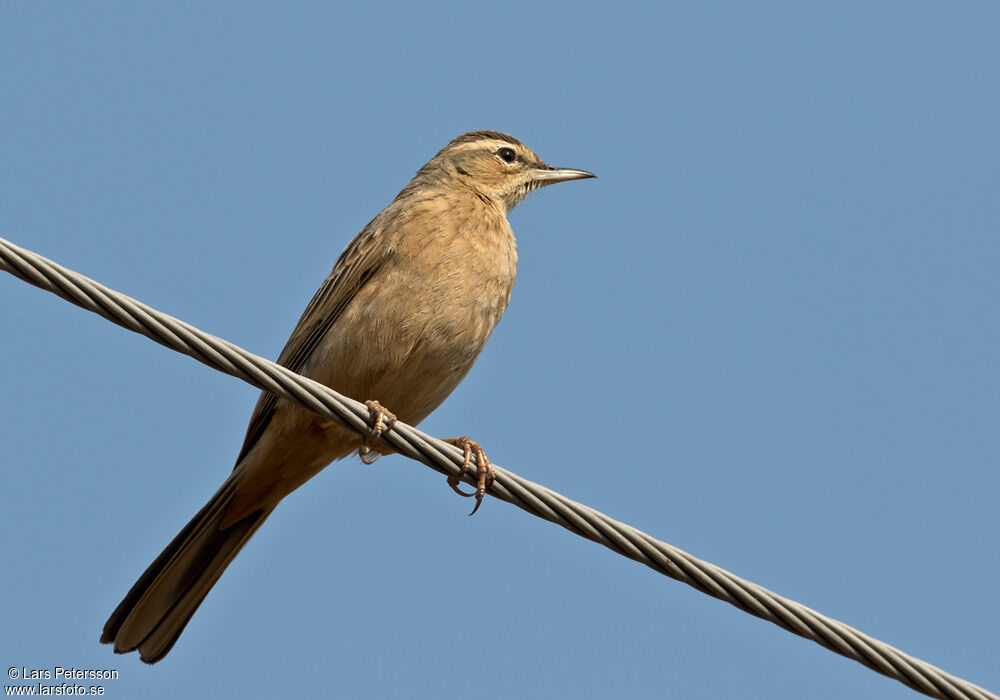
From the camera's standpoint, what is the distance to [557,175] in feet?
29.8

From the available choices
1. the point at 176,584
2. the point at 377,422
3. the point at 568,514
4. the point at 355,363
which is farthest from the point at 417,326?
the point at 568,514

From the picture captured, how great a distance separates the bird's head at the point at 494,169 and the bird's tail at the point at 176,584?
8.94ft

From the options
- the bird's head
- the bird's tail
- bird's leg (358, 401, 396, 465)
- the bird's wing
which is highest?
the bird's head

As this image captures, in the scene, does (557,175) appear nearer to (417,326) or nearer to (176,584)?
(417,326)

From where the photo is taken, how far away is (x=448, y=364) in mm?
6926

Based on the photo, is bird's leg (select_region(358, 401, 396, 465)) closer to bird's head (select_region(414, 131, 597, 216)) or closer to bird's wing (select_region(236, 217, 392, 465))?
bird's wing (select_region(236, 217, 392, 465))

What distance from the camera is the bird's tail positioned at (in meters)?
6.91

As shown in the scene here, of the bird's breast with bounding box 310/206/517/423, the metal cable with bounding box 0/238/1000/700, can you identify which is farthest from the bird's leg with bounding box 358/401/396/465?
the bird's breast with bounding box 310/206/517/423

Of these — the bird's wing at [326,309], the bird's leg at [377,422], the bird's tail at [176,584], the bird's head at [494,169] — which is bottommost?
the bird's tail at [176,584]

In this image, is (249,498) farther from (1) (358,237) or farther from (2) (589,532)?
(2) (589,532)

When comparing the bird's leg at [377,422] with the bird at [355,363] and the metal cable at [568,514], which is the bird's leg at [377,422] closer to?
the metal cable at [568,514]

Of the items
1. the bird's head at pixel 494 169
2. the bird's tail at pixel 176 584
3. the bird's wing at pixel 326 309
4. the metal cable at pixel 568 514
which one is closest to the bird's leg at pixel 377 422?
the metal cable at pixel 568 514

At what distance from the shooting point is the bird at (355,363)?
6793mm

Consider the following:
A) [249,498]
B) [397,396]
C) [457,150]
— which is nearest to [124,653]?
[249,498]
